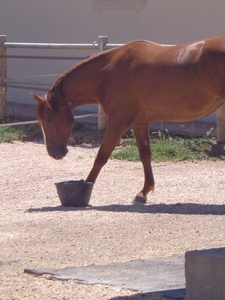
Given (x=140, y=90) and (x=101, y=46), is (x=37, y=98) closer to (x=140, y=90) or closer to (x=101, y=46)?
(x=140, y=90)

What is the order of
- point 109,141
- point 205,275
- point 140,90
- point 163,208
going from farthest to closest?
point 109,141
point 140,90
point 163,208
point 205,275

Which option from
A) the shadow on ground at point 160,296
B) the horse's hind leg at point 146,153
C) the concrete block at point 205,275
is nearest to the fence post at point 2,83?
the horse's hind leg at point 146,153

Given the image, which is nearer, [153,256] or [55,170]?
[153,256]

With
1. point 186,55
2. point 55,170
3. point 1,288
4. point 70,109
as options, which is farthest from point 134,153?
point 1,288

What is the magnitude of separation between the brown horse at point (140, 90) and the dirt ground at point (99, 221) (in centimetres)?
57

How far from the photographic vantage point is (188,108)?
24.7 ft

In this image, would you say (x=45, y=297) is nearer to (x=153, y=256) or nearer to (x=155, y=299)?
(x=155, y=299)

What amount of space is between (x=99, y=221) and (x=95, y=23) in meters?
7.85

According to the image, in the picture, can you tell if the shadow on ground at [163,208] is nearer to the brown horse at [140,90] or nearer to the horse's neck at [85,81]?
the brown horse at [140,90]

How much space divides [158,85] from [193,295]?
3.71 metres

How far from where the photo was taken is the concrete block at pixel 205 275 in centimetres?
408

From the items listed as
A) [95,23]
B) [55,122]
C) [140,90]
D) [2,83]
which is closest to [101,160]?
[55,122]

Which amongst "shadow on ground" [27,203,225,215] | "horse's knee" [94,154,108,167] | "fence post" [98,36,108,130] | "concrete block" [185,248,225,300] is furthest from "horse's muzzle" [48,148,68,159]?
"concrete block" [185,248,225,300]

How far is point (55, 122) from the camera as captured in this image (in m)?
8.05
